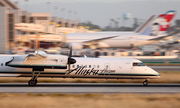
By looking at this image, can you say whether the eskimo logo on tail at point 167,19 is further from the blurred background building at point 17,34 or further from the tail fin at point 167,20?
the blurred background building at point 17,34

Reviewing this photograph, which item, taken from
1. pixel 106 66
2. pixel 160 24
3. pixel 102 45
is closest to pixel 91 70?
pixel 106 66

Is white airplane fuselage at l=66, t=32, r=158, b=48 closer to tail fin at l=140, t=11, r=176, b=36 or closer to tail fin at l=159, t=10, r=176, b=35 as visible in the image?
tail fin at l=140, t=11, r=176, b=36

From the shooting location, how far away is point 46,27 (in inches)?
2699

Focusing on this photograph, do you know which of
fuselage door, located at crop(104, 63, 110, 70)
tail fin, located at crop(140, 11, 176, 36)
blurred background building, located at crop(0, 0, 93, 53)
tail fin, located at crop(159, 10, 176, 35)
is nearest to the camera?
fuselage door, located at crop(104, 63, 110, 70)

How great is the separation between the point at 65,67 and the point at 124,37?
135 ft

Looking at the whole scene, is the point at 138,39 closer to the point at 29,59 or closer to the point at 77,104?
the point at 29,59

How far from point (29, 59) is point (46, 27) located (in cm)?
4994

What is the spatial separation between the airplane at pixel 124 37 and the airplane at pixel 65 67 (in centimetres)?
3443

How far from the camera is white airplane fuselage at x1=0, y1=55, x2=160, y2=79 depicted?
20.2 meters

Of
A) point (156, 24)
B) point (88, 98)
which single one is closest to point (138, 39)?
point (156, 24)

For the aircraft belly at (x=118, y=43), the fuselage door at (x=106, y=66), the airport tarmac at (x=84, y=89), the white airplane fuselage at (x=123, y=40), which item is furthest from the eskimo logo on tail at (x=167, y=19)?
the fuselage door at (x=106, y=66)

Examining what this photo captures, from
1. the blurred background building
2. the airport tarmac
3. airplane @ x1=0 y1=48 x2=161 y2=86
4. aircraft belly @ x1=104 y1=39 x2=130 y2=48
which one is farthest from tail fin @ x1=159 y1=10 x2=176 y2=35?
the airport tarmac

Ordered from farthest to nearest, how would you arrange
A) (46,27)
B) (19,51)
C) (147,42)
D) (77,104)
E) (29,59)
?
(46,27)
(147,42)
(19,51)
(29,59)
(77,104)

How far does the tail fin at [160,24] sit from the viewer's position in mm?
61469
